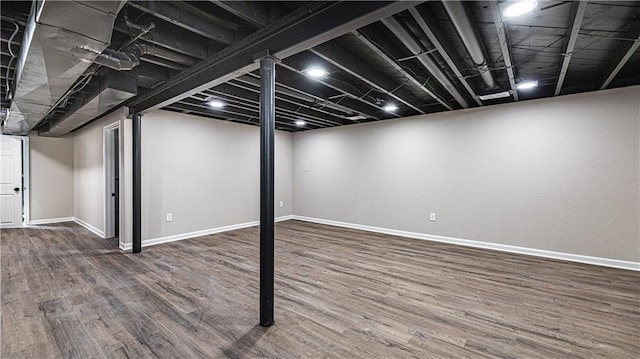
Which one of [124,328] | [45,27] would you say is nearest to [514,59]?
[45,27]

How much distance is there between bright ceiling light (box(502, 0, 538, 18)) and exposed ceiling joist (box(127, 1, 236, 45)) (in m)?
2.21

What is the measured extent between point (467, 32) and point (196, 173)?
493 centimetres

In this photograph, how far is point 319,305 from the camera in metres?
2.65

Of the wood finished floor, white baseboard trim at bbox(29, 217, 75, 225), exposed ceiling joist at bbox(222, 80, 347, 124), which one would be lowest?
the wood finished floor

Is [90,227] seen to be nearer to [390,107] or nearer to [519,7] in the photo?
[390,107]

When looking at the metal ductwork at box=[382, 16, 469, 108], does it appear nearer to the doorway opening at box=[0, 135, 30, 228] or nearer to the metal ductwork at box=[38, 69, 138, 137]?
the metal ductwork at box=[38, 69, 138, 137]

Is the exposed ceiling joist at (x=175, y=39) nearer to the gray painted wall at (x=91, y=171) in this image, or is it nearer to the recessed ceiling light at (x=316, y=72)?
the recessed ceiling light at (x=316, y=72)

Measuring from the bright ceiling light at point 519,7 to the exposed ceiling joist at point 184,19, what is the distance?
7.24ft

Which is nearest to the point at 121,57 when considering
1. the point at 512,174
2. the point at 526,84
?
the point at 526,84

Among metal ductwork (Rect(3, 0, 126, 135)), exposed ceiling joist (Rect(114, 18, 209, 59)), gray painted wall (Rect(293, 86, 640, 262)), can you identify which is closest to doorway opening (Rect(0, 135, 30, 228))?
metal ductwork (Rect(3, 0, 126, 135))

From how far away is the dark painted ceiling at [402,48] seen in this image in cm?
216

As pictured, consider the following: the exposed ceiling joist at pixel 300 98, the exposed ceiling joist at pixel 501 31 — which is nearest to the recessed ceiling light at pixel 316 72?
the exposed ceiling joist at pixel 300 98

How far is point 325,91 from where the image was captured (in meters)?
4.20

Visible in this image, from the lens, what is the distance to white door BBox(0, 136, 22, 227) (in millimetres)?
6254
